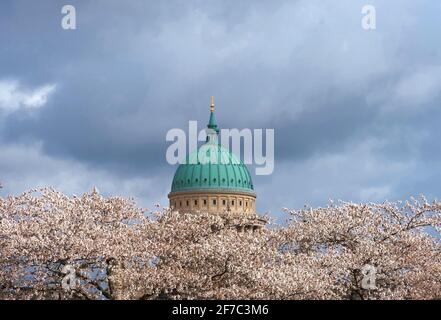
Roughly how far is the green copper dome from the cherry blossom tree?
108 metres

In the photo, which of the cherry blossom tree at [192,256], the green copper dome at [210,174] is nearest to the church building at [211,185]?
the green copper dome at [210,174]

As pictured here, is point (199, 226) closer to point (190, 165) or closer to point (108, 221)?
point (108, 221)

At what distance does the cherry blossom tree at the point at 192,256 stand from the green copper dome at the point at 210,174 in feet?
353

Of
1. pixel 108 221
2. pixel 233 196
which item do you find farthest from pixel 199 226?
pixel 233 196

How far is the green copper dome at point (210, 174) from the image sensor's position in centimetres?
16373

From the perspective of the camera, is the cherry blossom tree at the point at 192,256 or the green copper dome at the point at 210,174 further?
the green copper dome at the point at 210,174

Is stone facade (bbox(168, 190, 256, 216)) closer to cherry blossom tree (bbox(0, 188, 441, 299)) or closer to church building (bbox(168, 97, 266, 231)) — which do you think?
church building (bbox(168, 97, 266, 231))

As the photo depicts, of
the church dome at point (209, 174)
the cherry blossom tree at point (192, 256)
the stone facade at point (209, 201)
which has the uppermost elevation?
the church dome at point (209, 174)

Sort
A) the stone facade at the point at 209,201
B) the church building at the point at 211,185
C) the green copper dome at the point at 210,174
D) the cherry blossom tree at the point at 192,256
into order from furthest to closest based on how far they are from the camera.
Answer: the green copper dome at the point at 210,174
the church building at the point at 211,185
the stone facade at the point at 209,201
the cherry blossom tree at the point at 192,256

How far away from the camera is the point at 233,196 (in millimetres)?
164625

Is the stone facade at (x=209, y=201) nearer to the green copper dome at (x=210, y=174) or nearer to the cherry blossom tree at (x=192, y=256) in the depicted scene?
the green copper dome at (x=210, y=174)

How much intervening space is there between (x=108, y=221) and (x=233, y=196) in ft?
371
